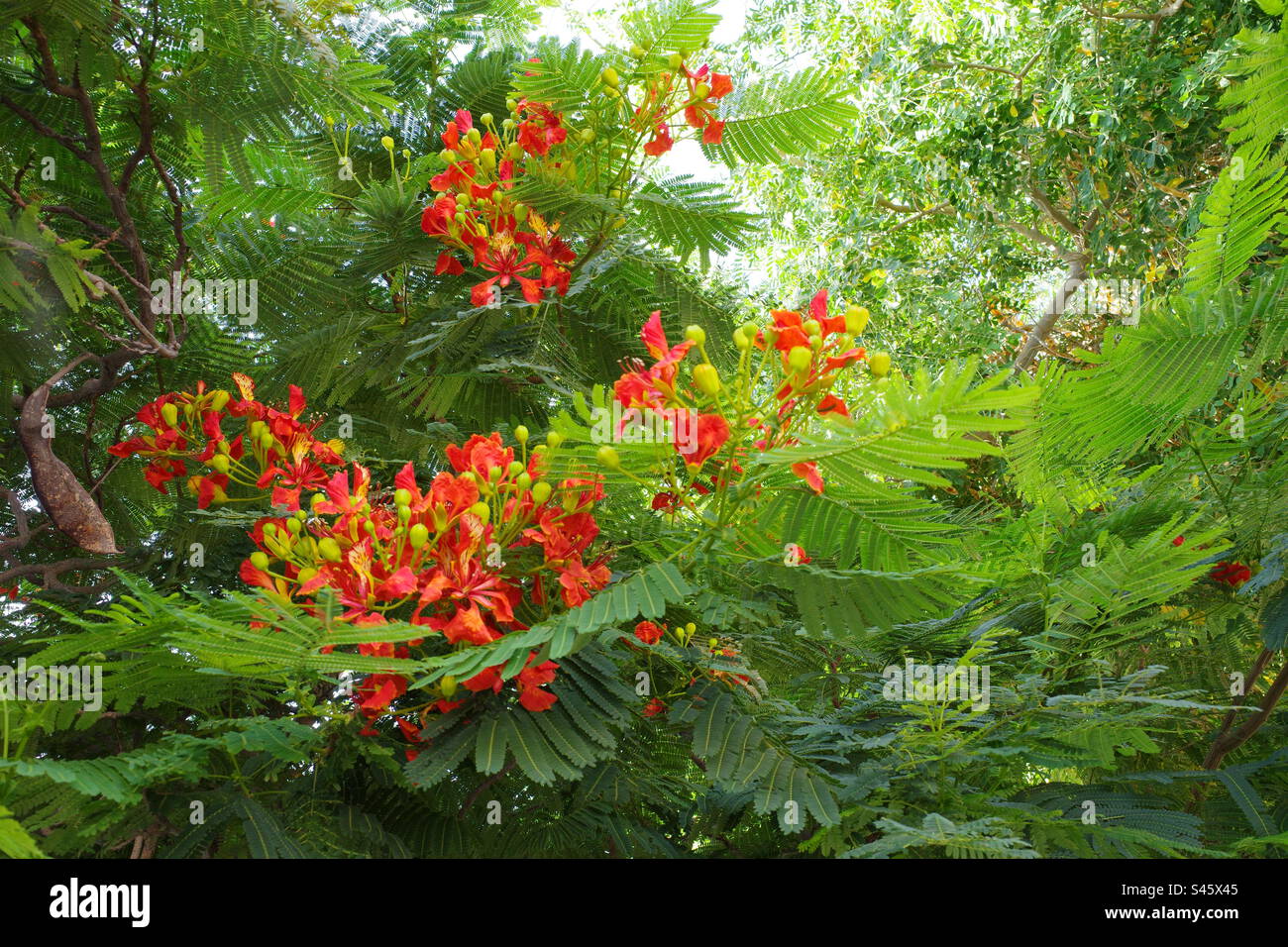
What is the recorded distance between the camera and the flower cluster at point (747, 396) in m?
1.28

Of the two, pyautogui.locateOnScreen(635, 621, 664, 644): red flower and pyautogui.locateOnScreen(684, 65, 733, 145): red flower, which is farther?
pyautogui.locateOnScreen(684, 65, 733, 145): red flower

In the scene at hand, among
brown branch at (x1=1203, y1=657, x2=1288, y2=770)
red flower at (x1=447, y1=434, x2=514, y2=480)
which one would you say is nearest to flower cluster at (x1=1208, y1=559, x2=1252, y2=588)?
brown branch at (x1=1203, y1=657, x2=1288, y2=770)

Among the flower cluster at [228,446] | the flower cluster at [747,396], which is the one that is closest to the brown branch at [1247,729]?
the flower cluster at [747,396]

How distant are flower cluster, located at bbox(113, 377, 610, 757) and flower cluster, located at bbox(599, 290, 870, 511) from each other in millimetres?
148

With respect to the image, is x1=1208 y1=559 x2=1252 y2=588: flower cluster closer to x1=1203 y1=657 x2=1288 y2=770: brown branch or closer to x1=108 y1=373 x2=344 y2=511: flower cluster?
x1=1203 y1=657 x2=1288 y2=770: brown branch

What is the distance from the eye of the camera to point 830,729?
1.48 m

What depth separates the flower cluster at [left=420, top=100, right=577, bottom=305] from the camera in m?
2.03

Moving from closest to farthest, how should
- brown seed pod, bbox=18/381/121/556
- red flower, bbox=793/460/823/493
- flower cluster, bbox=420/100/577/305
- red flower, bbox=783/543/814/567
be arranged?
1. red flower, bbox=793/460/823/493
2. red flower, bbox=783/543/814/567
3. brown seed pod, bbox=18/381/121/556
4. flower cluster, bbox=420/100/577/305

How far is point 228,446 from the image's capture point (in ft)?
6.37

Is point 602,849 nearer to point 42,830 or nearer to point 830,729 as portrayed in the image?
point 830,729

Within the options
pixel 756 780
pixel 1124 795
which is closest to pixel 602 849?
pixel 756 780

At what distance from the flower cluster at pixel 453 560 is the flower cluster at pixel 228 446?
280 mm

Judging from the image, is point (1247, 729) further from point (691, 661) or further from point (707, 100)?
point (707, 100)

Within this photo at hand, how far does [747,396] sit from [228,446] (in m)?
1.12
